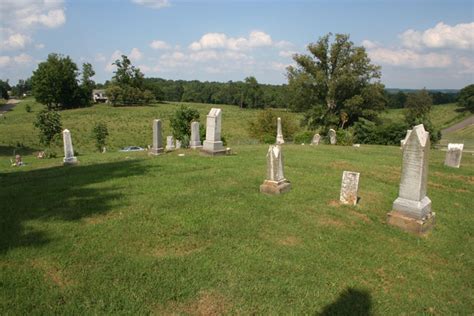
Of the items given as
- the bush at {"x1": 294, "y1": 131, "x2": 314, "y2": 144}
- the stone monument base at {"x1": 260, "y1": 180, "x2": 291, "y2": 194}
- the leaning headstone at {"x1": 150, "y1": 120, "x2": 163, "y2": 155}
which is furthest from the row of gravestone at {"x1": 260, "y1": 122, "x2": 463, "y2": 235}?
the bush at {"x1": 294, "y1": 131, "x2": 314, "y2": 144}

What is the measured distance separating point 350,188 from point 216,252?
437 cm

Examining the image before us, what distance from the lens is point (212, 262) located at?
4.96 m

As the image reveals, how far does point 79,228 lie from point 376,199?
24.7ft

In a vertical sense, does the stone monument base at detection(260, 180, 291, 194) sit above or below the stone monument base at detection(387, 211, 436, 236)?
above

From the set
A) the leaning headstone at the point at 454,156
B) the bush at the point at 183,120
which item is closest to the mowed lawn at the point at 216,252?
the leaning headstone at the point at 454,156

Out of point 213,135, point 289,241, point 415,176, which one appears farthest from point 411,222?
point 213,135

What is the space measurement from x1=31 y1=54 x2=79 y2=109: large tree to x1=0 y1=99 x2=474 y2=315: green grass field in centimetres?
6730

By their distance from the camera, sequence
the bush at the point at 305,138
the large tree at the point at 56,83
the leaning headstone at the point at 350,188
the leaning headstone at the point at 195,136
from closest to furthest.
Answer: the leaning headstone at the point at 350,188
the leaning headstone at the point at 195,136
the bush at the point at 305,138
the large tree at the point at 56,83

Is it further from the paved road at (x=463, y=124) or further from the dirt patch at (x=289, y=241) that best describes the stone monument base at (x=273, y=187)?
the paved road at (x=463, y=124)

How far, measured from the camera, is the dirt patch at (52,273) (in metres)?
4.24

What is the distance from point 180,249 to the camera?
17.4 ft

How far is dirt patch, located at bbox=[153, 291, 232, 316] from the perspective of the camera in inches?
154

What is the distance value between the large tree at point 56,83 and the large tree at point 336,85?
5506 cm

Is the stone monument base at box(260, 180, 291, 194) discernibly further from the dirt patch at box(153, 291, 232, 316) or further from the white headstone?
the dirt patch at box(153, 291, 232, 316)
